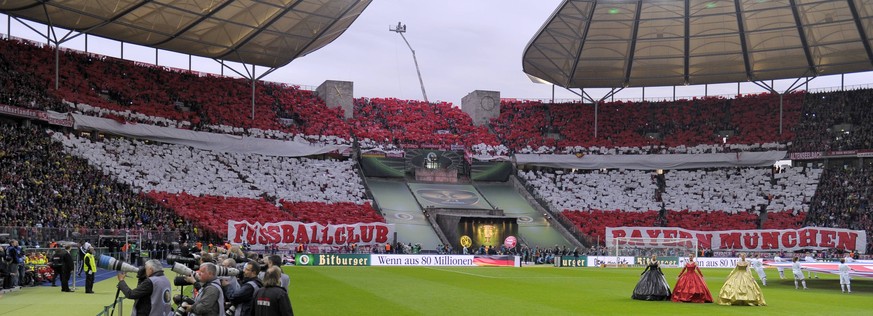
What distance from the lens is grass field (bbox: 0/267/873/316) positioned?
2191 cm

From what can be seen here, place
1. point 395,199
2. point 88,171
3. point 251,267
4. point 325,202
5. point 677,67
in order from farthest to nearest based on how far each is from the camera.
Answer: point 677,67 < point 395,199 < point 325,202 < point 88,171 < point 251,267

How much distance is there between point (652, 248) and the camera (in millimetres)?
59000

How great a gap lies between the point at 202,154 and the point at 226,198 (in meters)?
6.87

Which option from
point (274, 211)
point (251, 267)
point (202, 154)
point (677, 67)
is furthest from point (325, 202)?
point (251, 267)

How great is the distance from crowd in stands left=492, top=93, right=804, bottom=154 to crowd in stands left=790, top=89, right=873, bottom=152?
43.0 inches

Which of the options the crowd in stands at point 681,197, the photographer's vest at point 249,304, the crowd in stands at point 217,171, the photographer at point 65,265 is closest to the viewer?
the photographer's vest at point 249,304

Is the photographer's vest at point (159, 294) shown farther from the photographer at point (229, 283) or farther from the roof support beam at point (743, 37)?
the roof support beam at point (743, 37)

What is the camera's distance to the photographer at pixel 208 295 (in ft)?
37.1

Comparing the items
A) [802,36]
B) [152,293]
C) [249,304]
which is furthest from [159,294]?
[802,36]

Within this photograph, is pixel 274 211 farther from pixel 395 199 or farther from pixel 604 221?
pixel 604 221

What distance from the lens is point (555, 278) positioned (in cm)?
3897

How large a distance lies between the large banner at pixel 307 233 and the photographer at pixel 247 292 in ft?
130

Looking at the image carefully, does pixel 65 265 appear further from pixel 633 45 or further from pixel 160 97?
pixel 633 45

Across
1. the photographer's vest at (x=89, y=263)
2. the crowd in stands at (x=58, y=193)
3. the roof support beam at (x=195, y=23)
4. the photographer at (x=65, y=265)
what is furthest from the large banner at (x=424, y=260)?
the photographer's vest at (x=89, y=263)
